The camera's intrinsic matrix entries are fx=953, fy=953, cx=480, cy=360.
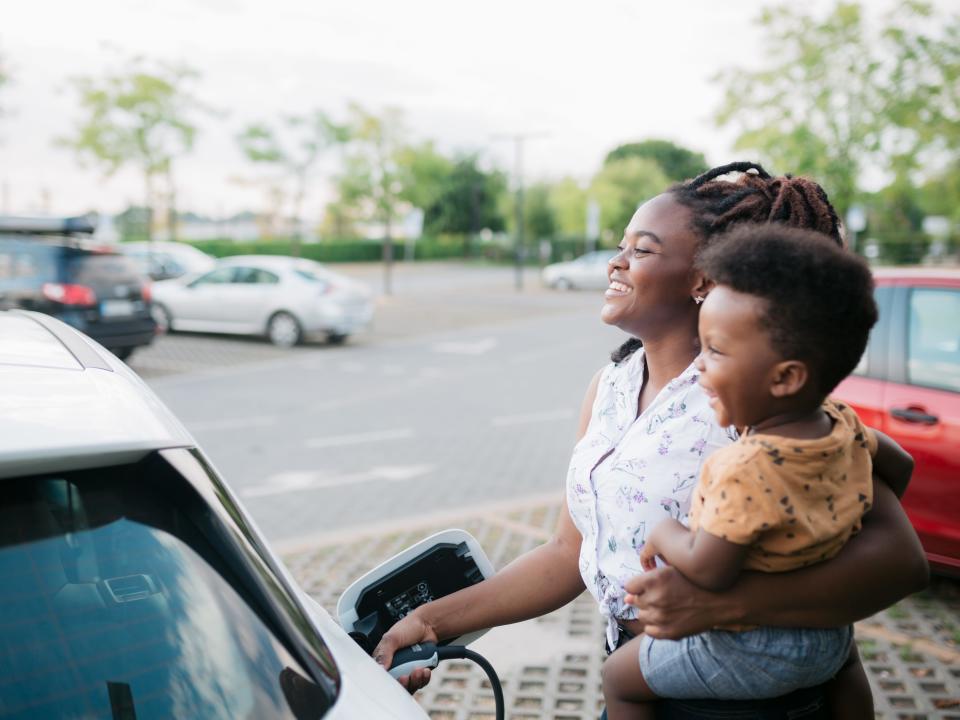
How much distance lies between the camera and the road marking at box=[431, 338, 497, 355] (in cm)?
1638

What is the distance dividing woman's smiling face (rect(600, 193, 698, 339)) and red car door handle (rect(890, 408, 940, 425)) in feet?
10.7

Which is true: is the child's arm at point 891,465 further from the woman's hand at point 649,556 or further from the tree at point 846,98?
the tree at point 846,98

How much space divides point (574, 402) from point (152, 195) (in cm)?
2440

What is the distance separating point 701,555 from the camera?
1399 mm

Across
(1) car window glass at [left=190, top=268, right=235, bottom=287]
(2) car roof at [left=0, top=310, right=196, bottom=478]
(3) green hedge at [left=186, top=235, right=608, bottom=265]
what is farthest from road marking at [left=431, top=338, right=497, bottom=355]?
(3) green hedge at [left=186, top=235, right=608, bottom=265]

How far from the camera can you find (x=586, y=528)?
1.80 meters

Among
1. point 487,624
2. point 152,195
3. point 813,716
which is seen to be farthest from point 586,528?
point 152,195

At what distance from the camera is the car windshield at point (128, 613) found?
1.34m

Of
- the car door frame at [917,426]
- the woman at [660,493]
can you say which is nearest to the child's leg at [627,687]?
the woman at [660,493]

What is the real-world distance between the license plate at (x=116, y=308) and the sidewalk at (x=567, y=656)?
798 cm

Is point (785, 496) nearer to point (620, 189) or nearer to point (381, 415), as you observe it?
point (381, 415)

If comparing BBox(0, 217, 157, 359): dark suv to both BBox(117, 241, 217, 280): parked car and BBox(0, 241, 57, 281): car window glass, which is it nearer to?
BBox(0, 241, 57, 281): car window glass

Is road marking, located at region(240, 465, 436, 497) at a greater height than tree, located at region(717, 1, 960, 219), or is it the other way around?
tree, located at region(717, 1, 960, 219)

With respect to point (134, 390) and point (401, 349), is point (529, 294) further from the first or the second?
point (134, 390)
